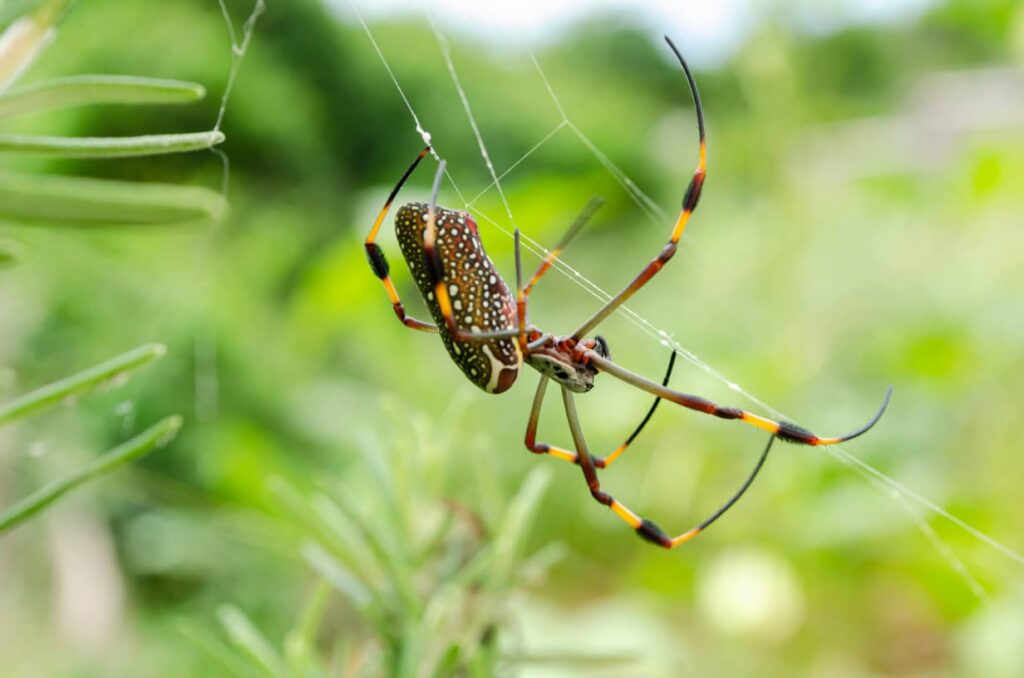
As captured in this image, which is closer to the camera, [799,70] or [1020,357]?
[1020,357]

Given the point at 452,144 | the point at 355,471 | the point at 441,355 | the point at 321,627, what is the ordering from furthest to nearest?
the point at 452,144 < the point at 441,355 < the point at 321,627 < the point at 355,471

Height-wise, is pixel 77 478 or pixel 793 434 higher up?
pixel 77 478

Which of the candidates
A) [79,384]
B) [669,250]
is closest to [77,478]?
[79,384]

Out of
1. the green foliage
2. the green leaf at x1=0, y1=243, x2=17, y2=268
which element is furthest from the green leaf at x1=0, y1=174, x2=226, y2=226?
the green foliage

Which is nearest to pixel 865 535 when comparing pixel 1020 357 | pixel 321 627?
pixel 1020 357

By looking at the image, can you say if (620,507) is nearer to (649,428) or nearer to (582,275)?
(582,275)

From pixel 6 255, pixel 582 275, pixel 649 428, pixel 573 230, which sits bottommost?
pixel 649 428

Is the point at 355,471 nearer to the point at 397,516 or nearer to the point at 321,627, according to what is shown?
the point at 397,516
